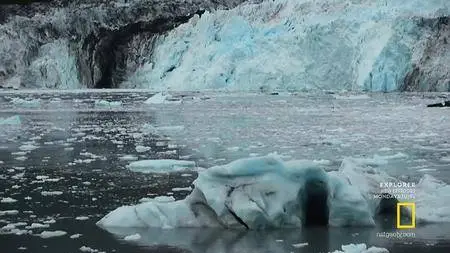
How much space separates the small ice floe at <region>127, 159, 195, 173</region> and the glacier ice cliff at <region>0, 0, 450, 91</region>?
23.4 m

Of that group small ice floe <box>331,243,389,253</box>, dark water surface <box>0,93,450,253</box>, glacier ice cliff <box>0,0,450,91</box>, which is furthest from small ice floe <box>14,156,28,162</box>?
glacier ice cliff <box>0,0,450,91</box>

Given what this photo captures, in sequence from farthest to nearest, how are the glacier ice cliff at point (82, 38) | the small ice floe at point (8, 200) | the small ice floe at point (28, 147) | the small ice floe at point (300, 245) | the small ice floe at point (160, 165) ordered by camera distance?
the glacier ice cliff at point (82, 38)
the small ice floe at point (28, 147)
the small ice floe at point (160, 165)
the small ice floe at point (8, 200)
the small ice floe at point (300, 245)

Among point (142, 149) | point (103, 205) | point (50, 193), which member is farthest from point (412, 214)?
point (142, 149)

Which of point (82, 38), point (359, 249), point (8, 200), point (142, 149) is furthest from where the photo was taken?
point (82, 38)

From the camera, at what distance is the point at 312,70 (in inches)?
1254

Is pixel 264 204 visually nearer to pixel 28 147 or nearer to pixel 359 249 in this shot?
pixel 359 249

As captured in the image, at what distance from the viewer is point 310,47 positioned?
104ft

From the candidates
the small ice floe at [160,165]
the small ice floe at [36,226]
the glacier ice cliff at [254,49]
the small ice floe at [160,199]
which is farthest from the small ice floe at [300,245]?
the glacier ice cliff at [254,49]

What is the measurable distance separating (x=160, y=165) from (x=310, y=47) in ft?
80.2

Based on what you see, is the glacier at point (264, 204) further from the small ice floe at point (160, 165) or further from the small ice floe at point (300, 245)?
the small ice floe at point (160, 165)

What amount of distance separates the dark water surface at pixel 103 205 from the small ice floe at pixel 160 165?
0.19 metres

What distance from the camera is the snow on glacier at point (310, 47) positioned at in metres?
31.4

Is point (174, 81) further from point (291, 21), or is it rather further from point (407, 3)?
point (407, 3)

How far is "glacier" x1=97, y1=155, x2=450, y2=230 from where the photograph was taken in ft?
15.6
